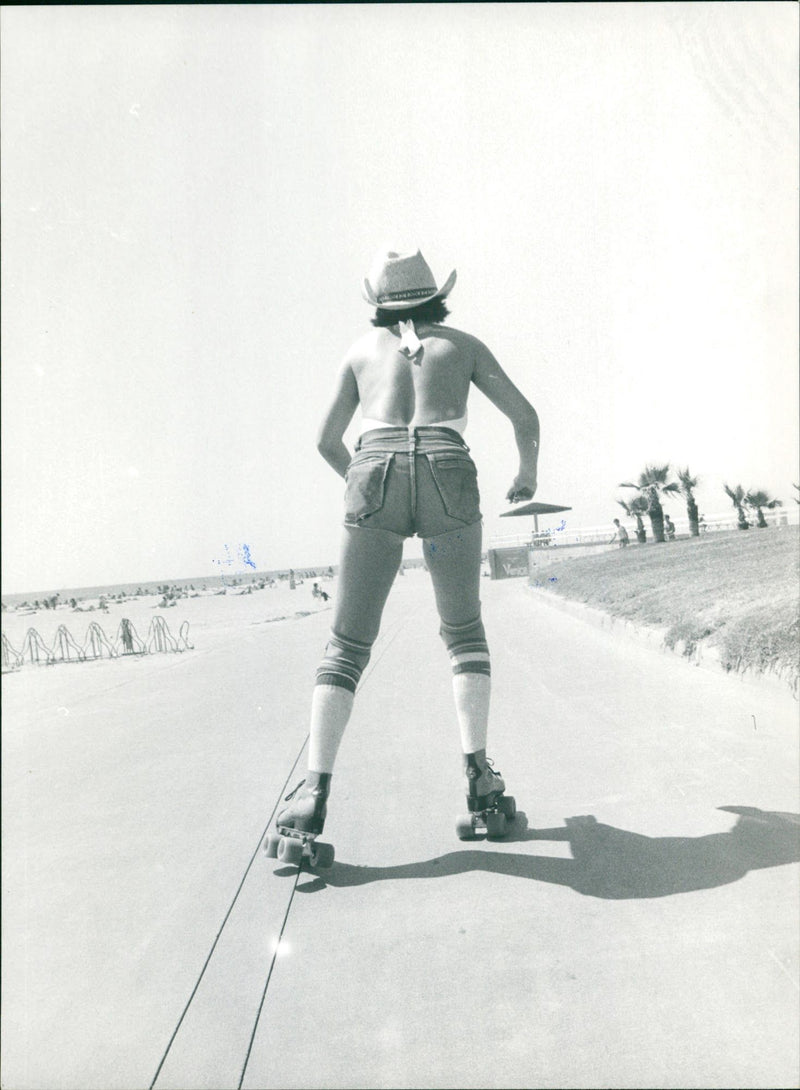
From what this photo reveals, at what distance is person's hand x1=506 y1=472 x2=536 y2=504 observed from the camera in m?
1.75

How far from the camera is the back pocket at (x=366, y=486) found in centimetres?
172

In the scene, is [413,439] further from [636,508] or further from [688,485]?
[688,485]

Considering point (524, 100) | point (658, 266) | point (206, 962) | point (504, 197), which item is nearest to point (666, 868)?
point (206, 962)

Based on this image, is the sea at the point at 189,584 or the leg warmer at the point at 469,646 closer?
the sea at the point at 189,584

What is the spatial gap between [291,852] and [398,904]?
0.29 m

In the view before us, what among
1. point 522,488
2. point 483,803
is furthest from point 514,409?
point 483,803

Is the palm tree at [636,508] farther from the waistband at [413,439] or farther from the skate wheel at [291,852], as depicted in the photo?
the skate wheel at [291,852]

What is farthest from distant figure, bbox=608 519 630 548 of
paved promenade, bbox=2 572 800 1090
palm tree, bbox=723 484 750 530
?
paved promenade, bbox=2 572 800 1090

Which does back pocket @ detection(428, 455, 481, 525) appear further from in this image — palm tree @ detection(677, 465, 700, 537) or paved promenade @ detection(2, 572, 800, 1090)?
palm tree @ detection(677, 465, 700, 537)

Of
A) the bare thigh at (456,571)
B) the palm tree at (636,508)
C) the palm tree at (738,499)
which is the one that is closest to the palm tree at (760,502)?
the palm tree at (738,499)

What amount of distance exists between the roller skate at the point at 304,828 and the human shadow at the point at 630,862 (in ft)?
0.13

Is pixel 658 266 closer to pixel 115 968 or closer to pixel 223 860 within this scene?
pixel 223 860

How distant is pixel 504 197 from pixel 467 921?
150cm

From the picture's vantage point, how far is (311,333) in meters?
1.70
